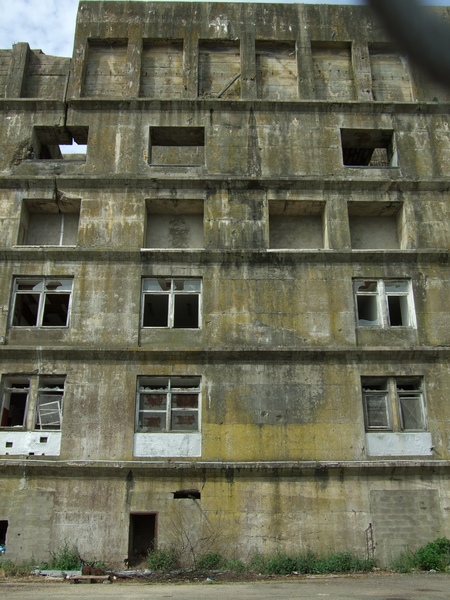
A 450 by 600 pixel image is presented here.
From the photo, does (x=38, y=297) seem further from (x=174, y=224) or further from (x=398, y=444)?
(x=398, y=444)

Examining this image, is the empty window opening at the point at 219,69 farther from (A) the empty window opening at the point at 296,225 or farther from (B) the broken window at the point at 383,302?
(B) the broken window at the point at 383,302

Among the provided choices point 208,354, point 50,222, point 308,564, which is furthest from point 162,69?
point 308,564

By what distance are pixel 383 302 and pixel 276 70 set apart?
8760 mm

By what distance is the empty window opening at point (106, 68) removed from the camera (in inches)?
803

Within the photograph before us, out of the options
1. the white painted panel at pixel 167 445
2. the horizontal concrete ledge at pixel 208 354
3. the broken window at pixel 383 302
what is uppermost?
the broken window at pixel 383 302

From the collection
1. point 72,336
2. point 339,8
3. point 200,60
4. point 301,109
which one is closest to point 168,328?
point 72,336

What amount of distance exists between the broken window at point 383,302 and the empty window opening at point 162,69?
8655mm

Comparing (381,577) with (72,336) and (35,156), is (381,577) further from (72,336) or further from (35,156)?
(35,156)

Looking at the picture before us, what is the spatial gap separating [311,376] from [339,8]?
12982 millimetres

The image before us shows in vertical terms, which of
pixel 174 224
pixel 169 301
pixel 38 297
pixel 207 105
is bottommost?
pixel 169 301

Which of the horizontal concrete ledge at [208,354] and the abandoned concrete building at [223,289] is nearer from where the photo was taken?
the abandoned concrete building at [223,289]

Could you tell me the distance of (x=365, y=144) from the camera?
20.6 metres

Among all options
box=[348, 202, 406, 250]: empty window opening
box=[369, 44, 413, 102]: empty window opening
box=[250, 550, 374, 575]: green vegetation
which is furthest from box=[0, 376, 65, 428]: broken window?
box=[369, 44, 413, 102]: empty window opening

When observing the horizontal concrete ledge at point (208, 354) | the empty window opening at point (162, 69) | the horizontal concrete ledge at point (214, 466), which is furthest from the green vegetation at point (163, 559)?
Result: the empty window opening at point (162, 69)
